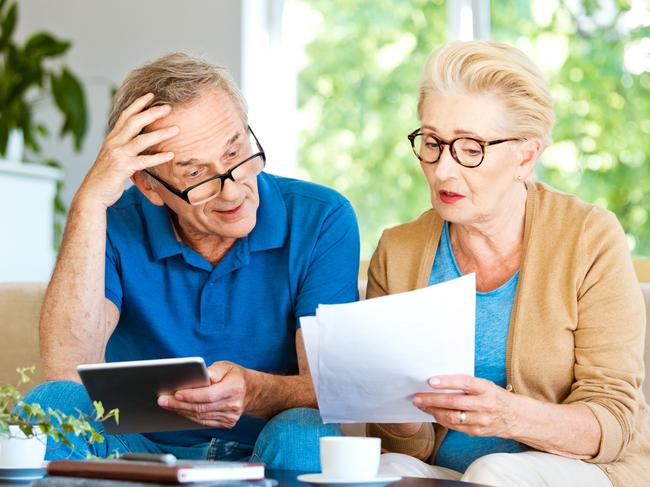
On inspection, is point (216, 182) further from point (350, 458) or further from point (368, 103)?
point (368, 103)

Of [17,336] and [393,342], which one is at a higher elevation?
[393,342]

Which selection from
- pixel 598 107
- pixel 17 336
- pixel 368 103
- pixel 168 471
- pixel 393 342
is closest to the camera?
pixel 168 471

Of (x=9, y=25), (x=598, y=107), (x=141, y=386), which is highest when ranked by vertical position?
(x=9, y=25)

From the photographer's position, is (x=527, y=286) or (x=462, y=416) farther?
(x=527, y=286)

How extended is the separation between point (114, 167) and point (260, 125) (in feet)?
8.32

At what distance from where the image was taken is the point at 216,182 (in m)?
1.96

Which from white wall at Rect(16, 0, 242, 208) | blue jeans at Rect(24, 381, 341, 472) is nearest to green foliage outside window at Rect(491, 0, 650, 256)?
white wall at Rect(16, 0, 242, 208)

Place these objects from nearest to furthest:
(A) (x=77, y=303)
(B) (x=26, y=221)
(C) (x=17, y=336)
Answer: (A) (x=77, y=303) → (C) (x=17, y=336) → (B) (x=26, y=221)

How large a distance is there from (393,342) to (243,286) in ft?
2.03

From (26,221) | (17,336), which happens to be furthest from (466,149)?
(26,221)

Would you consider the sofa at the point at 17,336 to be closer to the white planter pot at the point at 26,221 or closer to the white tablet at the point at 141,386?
the white tablet at the point at 141,386

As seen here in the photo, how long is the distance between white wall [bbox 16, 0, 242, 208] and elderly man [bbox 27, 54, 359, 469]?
2.47 meters

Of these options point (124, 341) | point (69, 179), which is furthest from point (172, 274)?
point (69, 179)

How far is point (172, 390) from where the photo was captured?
A: 1554mm
